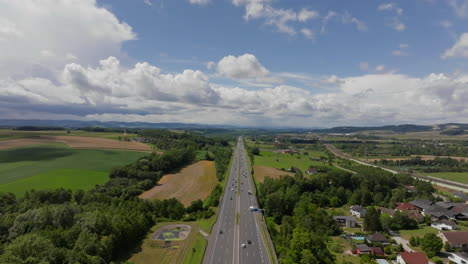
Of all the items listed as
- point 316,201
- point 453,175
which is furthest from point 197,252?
point 453,175

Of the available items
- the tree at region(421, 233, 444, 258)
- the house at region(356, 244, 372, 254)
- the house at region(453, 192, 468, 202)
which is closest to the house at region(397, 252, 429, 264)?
the house at region(356, 244, 372, 254)

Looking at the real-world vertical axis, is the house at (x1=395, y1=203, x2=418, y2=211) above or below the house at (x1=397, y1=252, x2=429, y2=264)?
below

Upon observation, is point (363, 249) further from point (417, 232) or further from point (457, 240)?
point (417, 232)

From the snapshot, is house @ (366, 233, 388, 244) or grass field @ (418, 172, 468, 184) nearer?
house @ (366, 233, 388, 244)

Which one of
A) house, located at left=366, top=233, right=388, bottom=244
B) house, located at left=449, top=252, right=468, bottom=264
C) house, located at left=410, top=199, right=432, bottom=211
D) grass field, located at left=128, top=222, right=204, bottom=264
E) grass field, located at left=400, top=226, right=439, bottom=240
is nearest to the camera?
house, located at left=449, top=252, right=468, bottom=264

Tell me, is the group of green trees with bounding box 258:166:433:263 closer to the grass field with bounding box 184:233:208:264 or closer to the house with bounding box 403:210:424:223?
the house with bounding box 403:210:424:223

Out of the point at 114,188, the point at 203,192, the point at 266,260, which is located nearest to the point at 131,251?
the point at 266,260

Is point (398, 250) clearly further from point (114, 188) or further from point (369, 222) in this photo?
point (114, 188)
